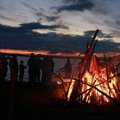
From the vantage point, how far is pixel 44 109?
16.4 meters

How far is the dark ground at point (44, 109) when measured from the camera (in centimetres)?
1499

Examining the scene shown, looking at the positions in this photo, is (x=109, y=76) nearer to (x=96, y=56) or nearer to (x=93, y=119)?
(x=96, y=56)

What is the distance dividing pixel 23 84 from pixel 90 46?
23.0 feet

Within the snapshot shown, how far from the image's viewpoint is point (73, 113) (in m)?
15.7

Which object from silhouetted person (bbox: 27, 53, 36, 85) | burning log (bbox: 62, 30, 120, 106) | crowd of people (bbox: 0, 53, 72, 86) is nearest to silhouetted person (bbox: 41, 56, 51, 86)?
crowd of people (bbox: 0, 53, 72, 86)

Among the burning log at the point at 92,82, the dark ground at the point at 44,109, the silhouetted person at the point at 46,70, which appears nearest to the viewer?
the dark ground at the point at 44,109

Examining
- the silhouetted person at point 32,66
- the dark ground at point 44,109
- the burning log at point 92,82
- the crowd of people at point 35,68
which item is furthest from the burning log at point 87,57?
the silhouetted person at point 32,66

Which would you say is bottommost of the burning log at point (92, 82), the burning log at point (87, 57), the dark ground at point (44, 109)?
the dark ground at point (44, 109)

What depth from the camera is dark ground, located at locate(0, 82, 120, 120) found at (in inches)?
590

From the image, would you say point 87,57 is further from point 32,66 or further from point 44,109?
point 32,66

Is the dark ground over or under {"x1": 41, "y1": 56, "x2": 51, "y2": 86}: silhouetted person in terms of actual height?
under

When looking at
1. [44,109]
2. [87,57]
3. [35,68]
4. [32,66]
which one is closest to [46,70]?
[35,68]

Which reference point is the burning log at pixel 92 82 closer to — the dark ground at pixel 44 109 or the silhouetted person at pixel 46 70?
the dark ground at pixel 44 109

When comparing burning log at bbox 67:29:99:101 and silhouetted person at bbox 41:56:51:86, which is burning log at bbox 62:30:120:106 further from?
silhouetted person at bbox 41:56:51:86
